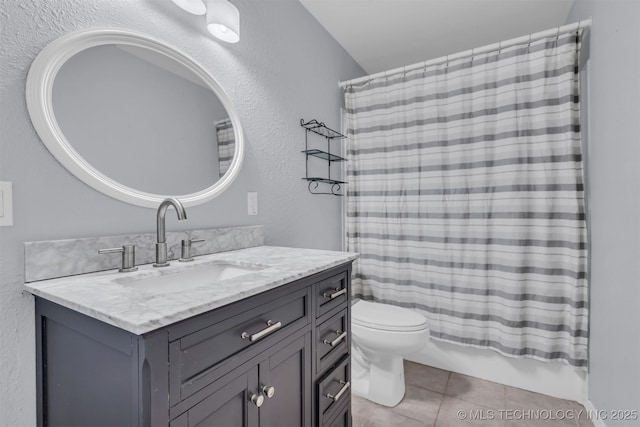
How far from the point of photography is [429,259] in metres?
2.07

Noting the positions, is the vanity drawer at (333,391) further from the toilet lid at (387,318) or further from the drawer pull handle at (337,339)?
the toilet lid at (387,318)

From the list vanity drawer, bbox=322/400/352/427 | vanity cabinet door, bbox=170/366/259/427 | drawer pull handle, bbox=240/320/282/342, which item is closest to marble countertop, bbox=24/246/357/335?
drawer pull handle, bbox=240/320/282/342

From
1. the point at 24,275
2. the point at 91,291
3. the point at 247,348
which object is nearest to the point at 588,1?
the point at 247,348

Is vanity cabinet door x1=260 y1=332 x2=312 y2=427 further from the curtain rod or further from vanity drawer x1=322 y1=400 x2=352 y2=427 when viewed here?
the curtain rod

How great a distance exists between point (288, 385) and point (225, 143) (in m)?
1.04

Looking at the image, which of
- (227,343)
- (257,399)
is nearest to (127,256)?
(227,343)

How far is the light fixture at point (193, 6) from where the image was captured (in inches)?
46.0

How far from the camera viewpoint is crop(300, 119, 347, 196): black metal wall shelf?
1977mm

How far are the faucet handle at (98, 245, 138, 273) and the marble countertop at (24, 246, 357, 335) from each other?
25 millimetres

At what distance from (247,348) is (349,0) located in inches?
82.4

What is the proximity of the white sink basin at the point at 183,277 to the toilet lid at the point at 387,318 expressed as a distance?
0.89 metres

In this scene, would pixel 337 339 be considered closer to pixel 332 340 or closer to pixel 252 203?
pixel 332 340

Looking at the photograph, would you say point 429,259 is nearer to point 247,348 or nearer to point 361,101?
point 361,101

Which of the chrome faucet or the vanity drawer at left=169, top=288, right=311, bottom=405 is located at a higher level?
the chrome faucet
